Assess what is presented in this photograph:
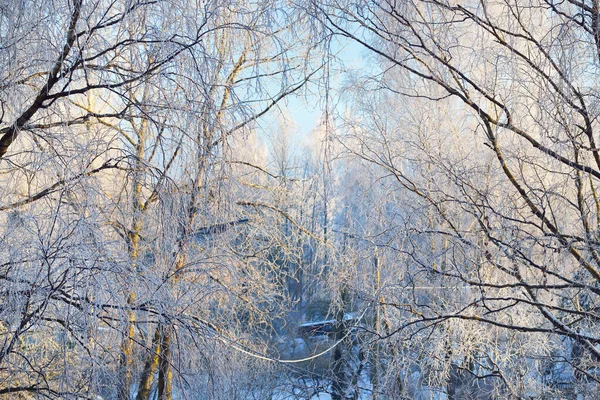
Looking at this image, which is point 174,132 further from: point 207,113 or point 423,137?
point 423,137

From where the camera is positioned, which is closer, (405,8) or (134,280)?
(134,280)

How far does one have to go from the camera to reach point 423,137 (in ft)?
21.4

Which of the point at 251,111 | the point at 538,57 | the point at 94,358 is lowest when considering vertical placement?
the point at 94,358

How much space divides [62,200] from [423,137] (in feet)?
16.2

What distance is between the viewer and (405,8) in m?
3.01

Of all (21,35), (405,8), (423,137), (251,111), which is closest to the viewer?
(21,35)

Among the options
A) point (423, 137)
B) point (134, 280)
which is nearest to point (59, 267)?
point (134, 280)

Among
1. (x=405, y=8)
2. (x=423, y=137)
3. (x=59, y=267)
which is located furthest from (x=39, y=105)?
(x=423, y=137)

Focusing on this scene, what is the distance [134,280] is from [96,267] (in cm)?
35

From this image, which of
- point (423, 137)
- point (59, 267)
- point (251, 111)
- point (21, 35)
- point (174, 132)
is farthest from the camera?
point (423, 137)

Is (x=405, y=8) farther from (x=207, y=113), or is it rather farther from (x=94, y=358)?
(x=94, y=358)

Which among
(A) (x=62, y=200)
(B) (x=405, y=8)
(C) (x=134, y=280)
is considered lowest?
(C) (x=134, y=280)

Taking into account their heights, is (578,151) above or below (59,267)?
above

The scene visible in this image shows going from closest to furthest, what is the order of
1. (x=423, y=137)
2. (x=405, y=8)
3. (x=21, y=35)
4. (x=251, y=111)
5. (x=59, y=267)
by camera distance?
(x=59, y=267), (x=21, y=35), (x=251, y=111), (x=405, y=8), (x=423, y=137)
